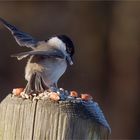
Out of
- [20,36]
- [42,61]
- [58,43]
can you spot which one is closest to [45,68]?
[42,61]

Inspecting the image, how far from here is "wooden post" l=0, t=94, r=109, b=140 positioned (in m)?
2.45

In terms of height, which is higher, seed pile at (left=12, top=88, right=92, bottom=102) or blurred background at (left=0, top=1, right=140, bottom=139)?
blurred background at (left=0, top=1, right=140, bottom=139)

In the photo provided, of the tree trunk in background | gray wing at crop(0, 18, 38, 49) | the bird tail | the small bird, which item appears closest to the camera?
the bird tail

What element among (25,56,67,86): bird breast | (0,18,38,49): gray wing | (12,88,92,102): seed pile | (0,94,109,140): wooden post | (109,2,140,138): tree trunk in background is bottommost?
(0,94,109,140): wooden post

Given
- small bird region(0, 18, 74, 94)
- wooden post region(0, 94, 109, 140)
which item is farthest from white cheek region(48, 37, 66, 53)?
wooden post region(0, 94, 109, 140)

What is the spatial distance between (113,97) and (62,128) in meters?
6.01

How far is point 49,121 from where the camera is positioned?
2.44 meters

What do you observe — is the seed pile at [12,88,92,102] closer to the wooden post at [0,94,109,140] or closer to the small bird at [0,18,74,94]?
the wooden post at [0,94,109,140]

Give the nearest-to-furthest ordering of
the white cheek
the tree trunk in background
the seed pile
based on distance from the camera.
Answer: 1. the seed pile
2. the white cheek
3. the tree trunk in background

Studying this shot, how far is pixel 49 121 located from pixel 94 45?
21.2ft

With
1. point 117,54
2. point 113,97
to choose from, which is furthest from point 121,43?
point 113,97

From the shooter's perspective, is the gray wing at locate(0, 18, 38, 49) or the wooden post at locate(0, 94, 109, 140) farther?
the gray wing at locate(0, 18, 38, 49)

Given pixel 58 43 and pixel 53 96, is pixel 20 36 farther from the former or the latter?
pixel 53 96

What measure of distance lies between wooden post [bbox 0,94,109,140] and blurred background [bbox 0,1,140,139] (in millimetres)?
5645
